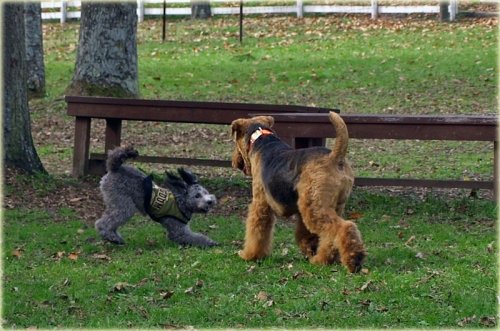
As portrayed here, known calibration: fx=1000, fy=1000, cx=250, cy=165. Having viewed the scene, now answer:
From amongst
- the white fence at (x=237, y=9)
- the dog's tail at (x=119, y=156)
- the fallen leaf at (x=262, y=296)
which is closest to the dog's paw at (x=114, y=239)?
the dog's tail at (x=119, y=156)

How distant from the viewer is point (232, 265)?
313 inches

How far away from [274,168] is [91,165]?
4587 mm

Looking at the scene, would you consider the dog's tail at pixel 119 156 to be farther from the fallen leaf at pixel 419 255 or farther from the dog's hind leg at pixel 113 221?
the fallen leaf at pixel 419 255

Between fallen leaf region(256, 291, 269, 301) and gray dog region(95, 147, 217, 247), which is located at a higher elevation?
gray dog region(95, 147, 217, 247)

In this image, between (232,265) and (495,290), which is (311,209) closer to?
(232,265)

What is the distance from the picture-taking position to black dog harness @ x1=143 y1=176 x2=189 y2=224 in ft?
29.0

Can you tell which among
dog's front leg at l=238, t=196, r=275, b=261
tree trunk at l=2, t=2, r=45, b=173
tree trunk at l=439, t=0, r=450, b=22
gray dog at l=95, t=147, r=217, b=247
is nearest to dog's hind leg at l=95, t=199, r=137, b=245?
gray dog at l=95, t=147, r=217, b=247

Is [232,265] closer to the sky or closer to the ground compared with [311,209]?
closer to the ground

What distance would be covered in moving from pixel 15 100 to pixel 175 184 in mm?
2904

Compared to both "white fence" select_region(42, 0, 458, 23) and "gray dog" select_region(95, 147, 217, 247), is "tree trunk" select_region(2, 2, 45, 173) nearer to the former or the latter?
"gray dog" select_region(95, 147, 217, 247)

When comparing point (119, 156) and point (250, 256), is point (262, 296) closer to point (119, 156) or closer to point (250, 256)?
point (250, 256)

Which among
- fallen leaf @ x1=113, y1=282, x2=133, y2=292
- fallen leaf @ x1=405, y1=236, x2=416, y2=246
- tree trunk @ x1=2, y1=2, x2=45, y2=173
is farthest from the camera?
tree trunk @ x1=2, y1=2, x2=45, y2=173

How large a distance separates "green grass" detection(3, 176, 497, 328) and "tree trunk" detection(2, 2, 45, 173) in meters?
1.34

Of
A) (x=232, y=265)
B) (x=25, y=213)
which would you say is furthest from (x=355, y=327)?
(x=25, y=213)
